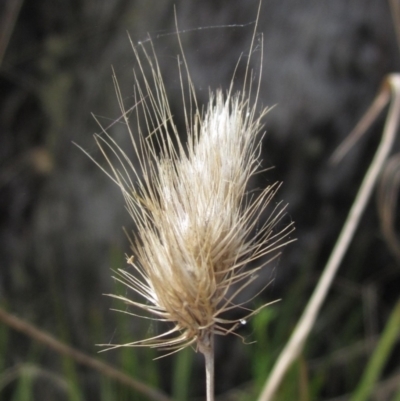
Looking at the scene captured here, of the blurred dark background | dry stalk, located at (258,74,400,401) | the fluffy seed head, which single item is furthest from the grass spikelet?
the blurred dark background

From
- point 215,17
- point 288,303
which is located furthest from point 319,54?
point 288,303

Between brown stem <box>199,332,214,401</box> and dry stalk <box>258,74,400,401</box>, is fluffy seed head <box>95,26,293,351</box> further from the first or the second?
dry stalk <box>258,74,400,401</box>

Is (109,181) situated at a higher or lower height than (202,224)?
lower

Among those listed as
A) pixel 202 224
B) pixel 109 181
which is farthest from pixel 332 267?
pixel 109 181

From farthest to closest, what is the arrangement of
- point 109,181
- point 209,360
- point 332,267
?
point 109,181, point 332,267, point 209,360

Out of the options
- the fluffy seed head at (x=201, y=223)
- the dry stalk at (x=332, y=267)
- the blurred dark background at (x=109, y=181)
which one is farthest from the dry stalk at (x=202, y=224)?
the blurred dark background at (x=109, y=181)

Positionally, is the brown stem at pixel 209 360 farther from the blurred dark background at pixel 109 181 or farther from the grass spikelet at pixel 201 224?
the blurred dark background at pixel 109 181

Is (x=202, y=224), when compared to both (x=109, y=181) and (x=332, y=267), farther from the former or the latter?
(x=109, y=181)

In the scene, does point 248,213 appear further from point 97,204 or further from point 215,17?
point 97,204
